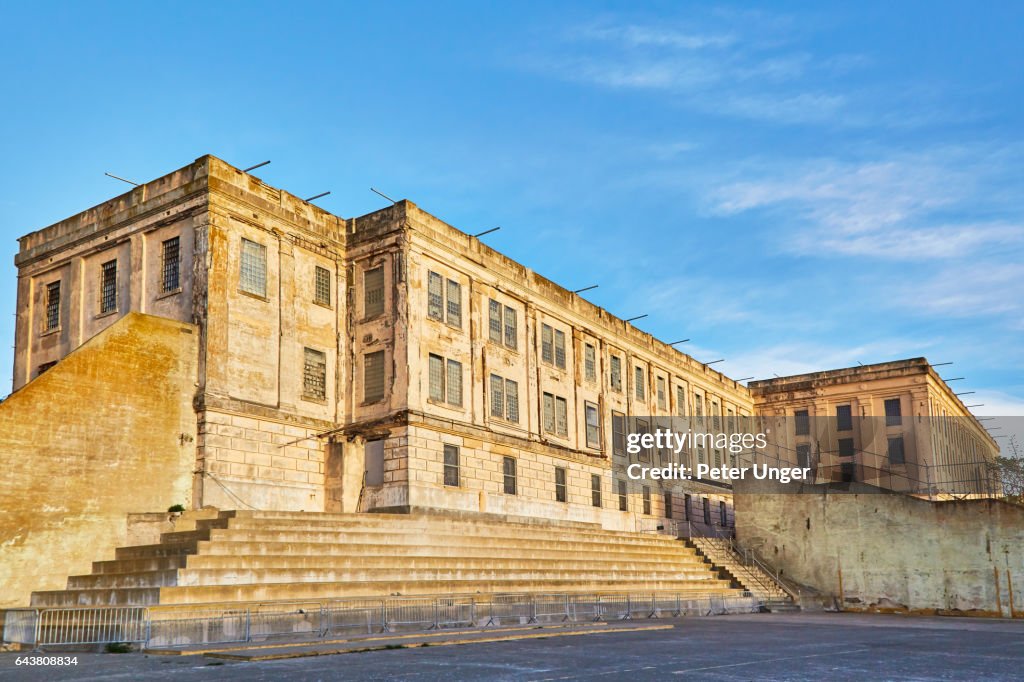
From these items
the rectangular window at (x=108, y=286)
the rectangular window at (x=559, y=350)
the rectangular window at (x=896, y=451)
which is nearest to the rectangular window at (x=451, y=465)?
the rectangular window at (x=559, y=350)

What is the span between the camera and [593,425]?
149 ft

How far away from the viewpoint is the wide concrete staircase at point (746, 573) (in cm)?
3350

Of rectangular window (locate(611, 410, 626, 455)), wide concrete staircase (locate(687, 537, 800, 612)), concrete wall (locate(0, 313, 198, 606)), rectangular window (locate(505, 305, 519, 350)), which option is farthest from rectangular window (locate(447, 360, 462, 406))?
rectangular window (locate(611, 410, 626, 455))

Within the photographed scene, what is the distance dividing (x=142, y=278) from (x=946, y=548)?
91.0 ft

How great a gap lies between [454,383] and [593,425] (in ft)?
37.1

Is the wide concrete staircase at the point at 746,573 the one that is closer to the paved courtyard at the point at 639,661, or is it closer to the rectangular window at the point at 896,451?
the paved courtyard at the point at 639,661

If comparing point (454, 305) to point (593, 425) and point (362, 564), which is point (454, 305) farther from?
point (362, 564)

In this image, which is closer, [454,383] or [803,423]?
[454,383]

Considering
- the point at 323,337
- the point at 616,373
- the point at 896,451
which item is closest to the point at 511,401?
the point at 323,337

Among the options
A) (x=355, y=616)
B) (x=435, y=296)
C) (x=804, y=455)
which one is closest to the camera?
(x=355, y=616)

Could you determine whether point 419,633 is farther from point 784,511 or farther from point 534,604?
point 784,511

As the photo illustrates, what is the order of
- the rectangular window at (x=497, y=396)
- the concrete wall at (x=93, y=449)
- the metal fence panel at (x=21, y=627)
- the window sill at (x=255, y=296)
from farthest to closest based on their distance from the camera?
1. the rectangular window at (x=497, y=396)
2. the window sill at (x=255, y=296)
3. the concrete wall at (x=93, y=449)
4. the metal fence panel at (x=21, y=627)

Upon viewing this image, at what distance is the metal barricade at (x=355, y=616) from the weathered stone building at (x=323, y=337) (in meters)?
9.58

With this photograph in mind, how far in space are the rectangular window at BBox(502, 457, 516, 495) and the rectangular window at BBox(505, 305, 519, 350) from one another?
484cm
